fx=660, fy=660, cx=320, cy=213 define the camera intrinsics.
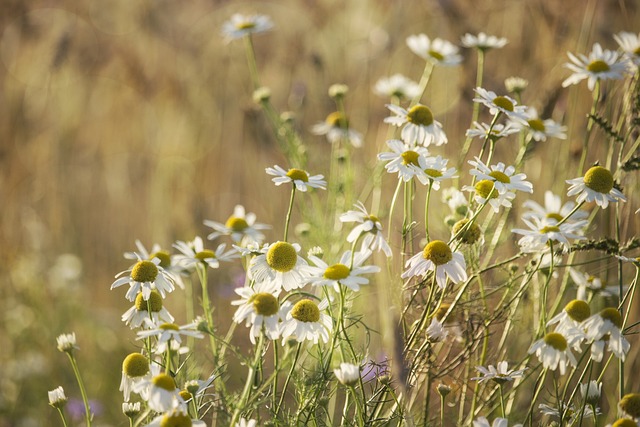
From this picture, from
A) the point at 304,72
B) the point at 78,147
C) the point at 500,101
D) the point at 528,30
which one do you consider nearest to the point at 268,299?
the point at 500,101

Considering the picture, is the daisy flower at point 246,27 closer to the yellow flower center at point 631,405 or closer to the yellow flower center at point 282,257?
the yellow flower center at point 282,257

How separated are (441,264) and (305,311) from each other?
0.28 m

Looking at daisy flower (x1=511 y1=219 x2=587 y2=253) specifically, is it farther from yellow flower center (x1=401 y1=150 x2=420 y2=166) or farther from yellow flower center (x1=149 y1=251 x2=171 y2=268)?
yellow flower center (x1=149 y1=251 x2=171 y2=268)

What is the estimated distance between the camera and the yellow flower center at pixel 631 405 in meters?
1.22

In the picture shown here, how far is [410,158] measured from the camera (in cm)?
144

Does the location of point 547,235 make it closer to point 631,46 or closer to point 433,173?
point 433,173

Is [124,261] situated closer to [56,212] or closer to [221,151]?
[56,212]

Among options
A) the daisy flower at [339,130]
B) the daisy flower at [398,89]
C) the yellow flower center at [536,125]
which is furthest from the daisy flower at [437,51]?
the yellow flower center at [536,125]

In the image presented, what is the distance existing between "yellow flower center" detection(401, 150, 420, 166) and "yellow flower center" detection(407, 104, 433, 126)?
0.64 ft

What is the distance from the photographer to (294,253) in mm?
1293

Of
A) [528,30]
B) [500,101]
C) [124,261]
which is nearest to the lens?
[500,101]

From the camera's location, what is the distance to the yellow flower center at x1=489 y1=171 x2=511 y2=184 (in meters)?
1.38

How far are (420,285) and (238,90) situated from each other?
2922mm

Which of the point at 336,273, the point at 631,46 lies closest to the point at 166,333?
the point at 336,273
